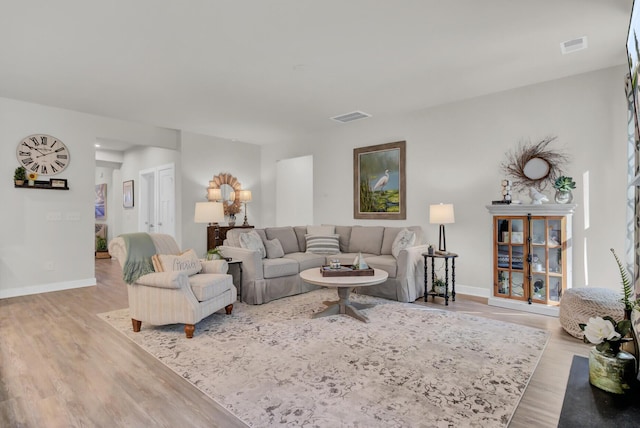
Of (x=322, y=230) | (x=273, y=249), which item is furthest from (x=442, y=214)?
(x=273, y=249)

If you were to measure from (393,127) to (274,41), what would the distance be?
2864 millimetres

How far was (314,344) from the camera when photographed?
9.37 feet

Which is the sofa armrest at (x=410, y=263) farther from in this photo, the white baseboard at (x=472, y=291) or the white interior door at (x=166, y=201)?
the white interior door at (x=166, y=201)

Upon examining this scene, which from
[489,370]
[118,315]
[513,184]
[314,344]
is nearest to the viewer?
[489,370]

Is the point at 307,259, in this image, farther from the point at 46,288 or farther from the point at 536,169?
the point at 46,288

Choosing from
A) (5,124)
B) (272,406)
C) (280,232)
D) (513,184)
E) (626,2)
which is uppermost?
(626,2)

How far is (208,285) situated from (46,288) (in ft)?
10.8

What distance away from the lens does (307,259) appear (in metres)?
4.73

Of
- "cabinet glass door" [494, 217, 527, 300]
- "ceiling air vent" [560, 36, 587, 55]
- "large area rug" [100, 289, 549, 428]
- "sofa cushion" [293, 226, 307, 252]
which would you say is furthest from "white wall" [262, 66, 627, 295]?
"large area rug" [100, 289, 549, 428]

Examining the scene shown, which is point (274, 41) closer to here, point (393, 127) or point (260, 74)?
point (260, 74)

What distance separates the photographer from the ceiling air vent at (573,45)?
3027 mm

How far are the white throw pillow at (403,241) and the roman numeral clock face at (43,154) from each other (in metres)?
4.94

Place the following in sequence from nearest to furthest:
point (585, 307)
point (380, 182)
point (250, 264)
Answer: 1. point (585, 307)
2. point (250, 264)
3. point (380, 182)

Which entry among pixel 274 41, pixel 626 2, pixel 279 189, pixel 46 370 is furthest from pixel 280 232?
pixel 626 2
